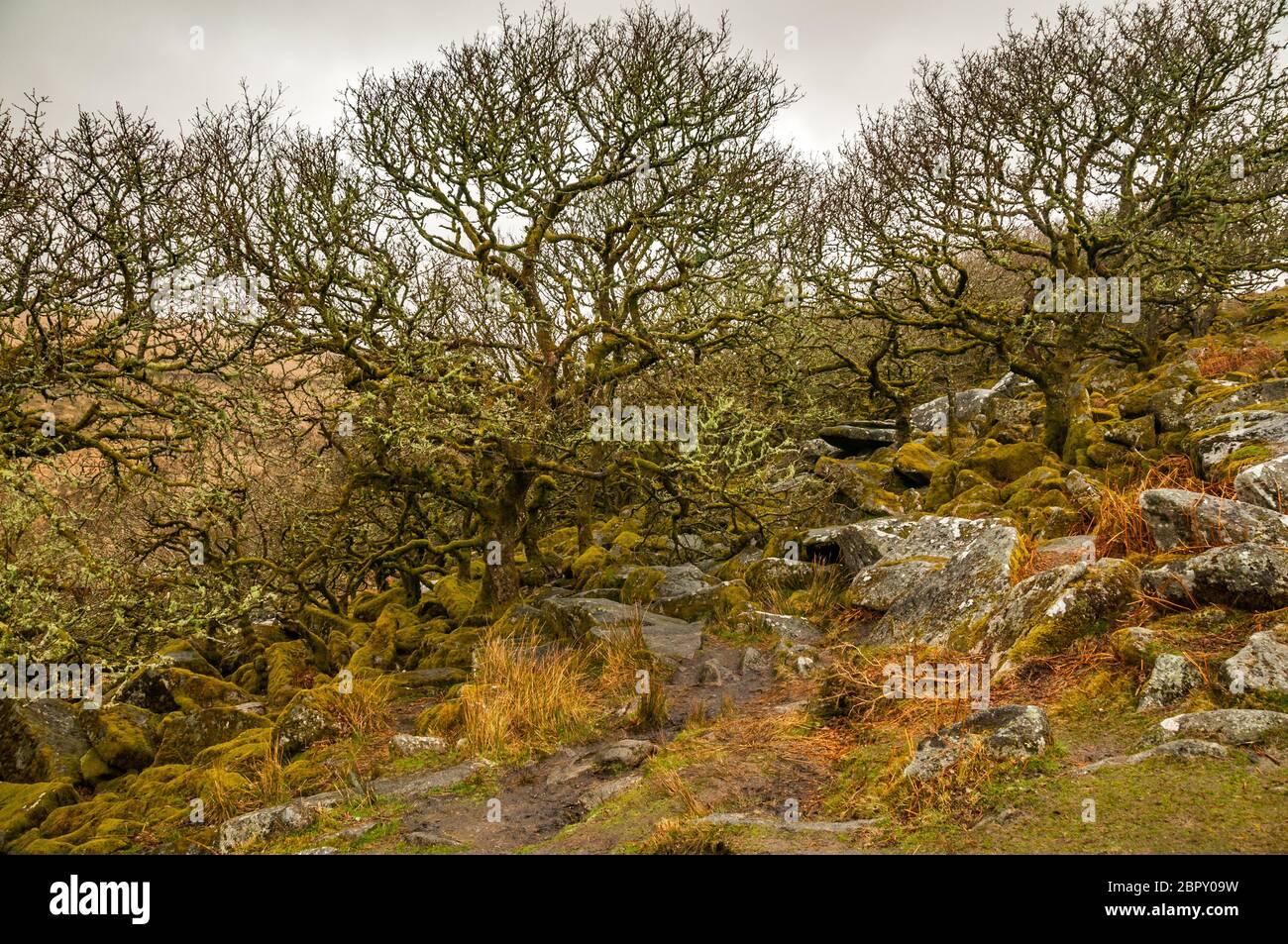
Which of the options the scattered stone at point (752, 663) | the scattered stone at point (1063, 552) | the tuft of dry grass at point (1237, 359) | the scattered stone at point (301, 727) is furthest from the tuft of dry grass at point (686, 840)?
the tuft of dry grass at point (1237, 359)

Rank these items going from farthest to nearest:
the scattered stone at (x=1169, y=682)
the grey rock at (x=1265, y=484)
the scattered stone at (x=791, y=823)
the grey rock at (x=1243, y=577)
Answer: the grey rock at (x=1265, y=484)
the grey rock at (x=1243, y=577)
the scattered stone at (x=1169, y=682)
the scattered stone at (x=791, y=823)

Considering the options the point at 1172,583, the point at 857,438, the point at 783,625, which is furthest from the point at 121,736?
the point at 857,438

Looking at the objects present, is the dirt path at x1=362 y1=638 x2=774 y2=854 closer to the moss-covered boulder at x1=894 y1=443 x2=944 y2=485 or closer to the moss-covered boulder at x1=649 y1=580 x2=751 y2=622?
the moss-covered boulder at x1=649 y1=580 x2=751 y2=622

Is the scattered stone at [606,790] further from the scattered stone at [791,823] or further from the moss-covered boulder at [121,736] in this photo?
the moss-covered boulder at [121,736]

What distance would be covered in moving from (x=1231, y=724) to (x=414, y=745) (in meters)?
7.23

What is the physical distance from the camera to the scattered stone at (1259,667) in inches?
180

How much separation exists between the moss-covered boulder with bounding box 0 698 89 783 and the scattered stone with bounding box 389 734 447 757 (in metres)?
4.16

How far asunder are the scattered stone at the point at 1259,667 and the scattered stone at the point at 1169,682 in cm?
22

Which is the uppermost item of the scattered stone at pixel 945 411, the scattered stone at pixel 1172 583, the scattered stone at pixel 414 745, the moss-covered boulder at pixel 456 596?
the scattered stone at pixel 945 411

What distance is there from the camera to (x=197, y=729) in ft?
30.4

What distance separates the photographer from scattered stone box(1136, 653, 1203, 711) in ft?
16.2

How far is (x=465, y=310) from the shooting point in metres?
11.1

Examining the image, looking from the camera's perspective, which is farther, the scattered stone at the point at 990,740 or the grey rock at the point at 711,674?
the grey rock at the point at 711,674
